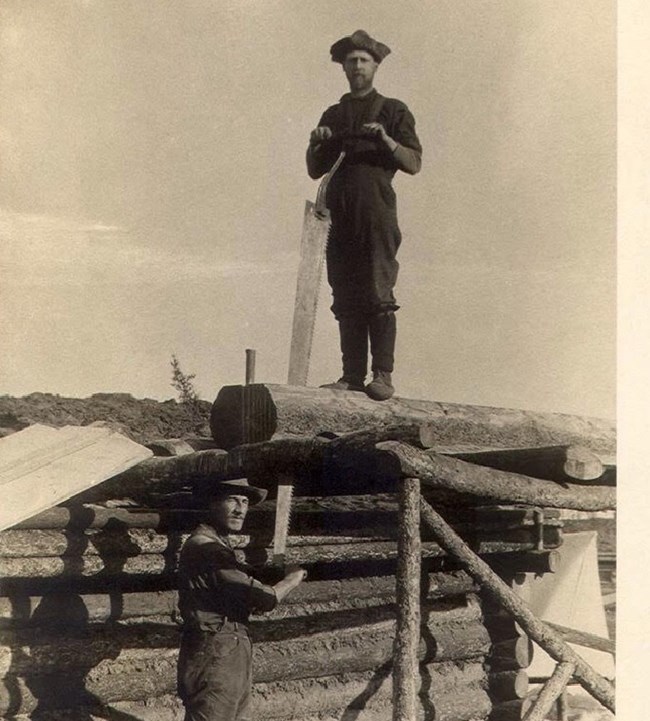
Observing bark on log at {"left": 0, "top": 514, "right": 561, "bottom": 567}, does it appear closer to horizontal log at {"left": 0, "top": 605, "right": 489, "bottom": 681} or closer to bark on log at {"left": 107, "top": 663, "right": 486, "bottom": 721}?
horizontal log at {"left": 0, "top": 605, "right": 489, "bottom": 681}

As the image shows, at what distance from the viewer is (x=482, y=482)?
493 cm

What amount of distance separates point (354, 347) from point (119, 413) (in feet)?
12.2

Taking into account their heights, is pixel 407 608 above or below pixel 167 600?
above

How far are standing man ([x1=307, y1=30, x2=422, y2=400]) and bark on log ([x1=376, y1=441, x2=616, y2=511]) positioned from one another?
1.47 meters

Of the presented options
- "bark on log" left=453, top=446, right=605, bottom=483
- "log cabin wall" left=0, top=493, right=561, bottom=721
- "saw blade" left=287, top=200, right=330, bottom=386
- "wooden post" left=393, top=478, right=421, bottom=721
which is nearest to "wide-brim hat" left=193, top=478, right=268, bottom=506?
"log cabin wall" left=0, top=493, right=561, bottom=721

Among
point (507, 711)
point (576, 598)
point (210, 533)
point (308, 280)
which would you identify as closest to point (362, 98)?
point (308, 280)

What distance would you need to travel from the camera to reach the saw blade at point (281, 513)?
5.22 metres

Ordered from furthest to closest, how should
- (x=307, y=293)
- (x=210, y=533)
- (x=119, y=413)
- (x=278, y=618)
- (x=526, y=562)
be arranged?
(x=119, y=413) → (x=526, y=562) → (x=278, y=618) → (x=307, y=293) → (x=210, y=533)

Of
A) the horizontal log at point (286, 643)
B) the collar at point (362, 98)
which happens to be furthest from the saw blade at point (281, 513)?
the collar at point (362, 98)

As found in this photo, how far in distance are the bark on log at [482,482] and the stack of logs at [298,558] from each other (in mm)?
10

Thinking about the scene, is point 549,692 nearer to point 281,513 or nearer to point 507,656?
point 281,513

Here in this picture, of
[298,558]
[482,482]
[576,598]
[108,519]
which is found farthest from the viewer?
[576,598]

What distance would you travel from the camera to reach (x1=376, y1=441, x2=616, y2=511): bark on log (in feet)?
14.7
